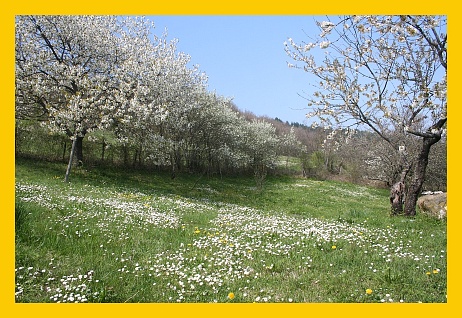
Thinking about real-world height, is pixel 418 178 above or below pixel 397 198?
above

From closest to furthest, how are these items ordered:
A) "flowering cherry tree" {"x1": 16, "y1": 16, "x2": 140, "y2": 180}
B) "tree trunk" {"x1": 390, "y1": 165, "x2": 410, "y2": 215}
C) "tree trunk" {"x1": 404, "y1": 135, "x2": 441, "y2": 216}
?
"tree trunk" {"x1": 404, "y1": 135, "x2": 441, "y2": 216} → "tree trunk" {"x1": 390, "y1": 165, "x2": 410, "y2": 215} → "flowering cherry tree" {"x1": 16, "y1": 16, "x2": 140, "y2": 180}

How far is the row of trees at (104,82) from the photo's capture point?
21109 millimetres

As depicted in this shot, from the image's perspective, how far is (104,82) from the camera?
23.7m

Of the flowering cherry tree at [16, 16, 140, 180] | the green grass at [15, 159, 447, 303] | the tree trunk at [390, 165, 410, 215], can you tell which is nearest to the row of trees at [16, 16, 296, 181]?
the flowering cherry tree at [16, 16, 140, 180]

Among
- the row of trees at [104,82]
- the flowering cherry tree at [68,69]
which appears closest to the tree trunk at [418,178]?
the row of trees at [104,82]

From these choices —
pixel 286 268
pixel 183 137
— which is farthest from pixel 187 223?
pixel 183 137

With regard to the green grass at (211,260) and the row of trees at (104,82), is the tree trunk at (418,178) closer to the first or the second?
the green grass at (211,260)

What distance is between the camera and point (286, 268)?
694cm

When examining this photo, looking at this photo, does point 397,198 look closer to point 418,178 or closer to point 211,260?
point 418,178

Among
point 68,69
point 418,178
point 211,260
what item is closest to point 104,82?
point 68,69

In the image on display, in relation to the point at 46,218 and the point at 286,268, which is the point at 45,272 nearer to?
the point at 46,218

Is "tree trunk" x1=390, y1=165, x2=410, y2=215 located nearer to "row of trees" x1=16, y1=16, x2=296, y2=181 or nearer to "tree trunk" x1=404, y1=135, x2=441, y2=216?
"tree trunk" x1=404, y1=135, x2=441, y2=216

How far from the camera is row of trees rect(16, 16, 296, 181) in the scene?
21.1 metres

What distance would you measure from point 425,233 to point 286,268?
21.4 ft
